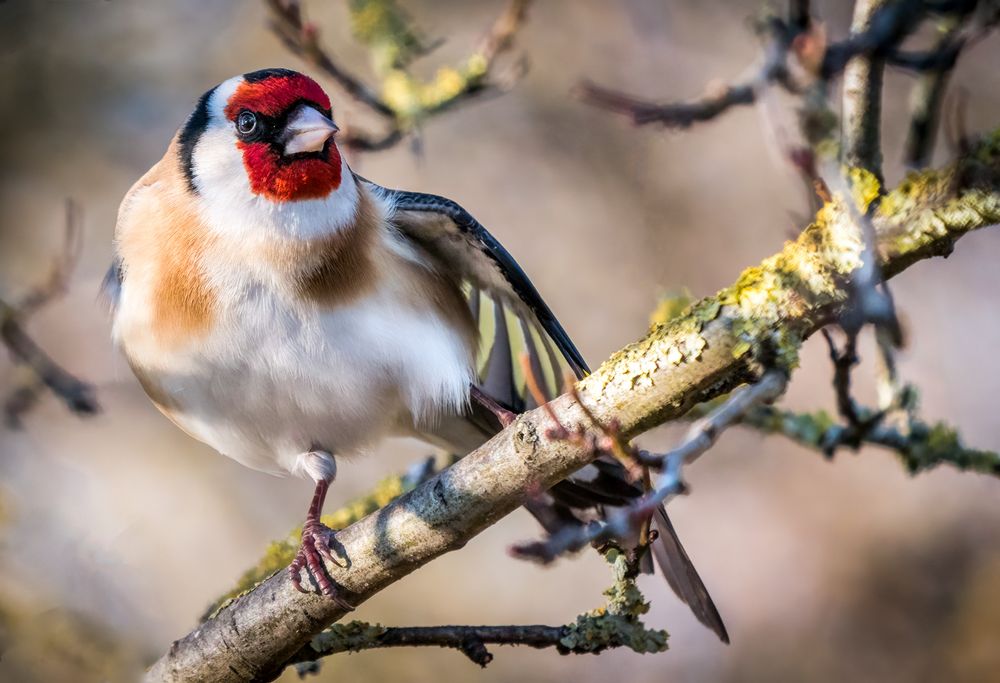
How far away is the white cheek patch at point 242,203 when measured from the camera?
11.2ft

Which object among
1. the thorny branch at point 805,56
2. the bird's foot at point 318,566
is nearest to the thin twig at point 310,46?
the thorny branch at point 805,56

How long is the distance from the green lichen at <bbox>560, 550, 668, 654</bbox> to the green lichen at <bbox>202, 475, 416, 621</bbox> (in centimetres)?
64

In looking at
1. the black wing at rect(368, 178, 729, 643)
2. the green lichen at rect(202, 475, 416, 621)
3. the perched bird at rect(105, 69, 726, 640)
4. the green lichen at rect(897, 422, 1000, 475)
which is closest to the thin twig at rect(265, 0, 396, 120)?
the perched bird at rect(105, 69, 726, 640)

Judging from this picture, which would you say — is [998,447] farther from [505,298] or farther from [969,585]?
[505,298]

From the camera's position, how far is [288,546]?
3.51 m

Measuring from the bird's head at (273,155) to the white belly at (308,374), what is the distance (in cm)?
31

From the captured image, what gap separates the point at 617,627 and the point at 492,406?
2.96 feet

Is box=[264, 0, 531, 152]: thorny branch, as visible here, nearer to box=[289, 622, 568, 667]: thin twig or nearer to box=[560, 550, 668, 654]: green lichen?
box=[289, 622, 568, 667]: thin twig

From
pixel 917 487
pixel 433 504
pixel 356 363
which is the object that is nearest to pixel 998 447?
pixel 917 487

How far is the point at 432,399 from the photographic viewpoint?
11.8 ft

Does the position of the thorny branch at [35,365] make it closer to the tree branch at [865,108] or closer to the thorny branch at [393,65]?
the thorny branch at [393,65]

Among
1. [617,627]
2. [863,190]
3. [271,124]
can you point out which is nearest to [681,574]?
[617,627]

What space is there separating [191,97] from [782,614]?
14.6 ft

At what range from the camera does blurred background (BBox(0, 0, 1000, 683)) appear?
5.45m
